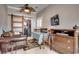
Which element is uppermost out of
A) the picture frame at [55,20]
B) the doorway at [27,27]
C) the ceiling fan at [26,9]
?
the ceiling fan at [26,9]

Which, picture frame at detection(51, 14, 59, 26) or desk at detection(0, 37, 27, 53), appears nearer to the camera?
desk at detection(0, 37, 27, 53)

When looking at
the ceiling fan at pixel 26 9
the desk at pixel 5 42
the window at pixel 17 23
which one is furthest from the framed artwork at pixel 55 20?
the desk at pixel 5 42

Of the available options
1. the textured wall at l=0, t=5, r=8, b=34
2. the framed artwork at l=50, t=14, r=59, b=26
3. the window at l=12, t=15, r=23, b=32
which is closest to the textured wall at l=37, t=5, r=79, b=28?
the framed artwork at l=50, t=14, r=59, b=26

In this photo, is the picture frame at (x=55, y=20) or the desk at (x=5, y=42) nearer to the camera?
the desk at (x=5, y=42)

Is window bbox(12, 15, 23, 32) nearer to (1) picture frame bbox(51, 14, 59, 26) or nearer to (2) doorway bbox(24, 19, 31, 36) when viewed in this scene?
(2) doorway bbox(24, 19, 31, 36)

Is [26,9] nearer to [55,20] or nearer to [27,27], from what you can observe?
[27,27]

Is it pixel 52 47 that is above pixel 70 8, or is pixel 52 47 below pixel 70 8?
below

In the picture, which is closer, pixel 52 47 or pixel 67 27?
pixel 67 27

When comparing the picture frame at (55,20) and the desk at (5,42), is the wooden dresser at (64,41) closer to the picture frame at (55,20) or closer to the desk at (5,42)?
the picture frame at (55,20)

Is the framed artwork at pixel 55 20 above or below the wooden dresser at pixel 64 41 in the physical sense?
above
